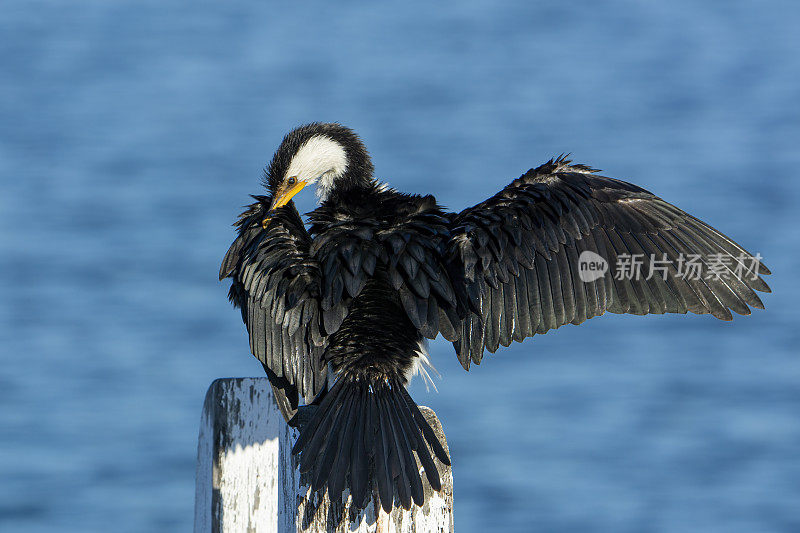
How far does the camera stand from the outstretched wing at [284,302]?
3.06 m

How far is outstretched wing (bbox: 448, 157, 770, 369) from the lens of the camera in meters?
3.18

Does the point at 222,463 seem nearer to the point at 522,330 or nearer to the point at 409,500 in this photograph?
the point at 409,500

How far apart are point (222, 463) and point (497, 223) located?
119 cm

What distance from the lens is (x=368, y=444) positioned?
268 cm

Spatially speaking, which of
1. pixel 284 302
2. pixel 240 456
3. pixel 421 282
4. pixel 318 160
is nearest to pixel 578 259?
pixel 421 282

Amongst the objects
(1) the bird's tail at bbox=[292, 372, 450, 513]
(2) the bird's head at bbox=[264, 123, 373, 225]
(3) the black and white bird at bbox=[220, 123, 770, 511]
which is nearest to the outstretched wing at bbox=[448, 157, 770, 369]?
(3) the black and white bird at bbox=[220, 123, 770, 511]

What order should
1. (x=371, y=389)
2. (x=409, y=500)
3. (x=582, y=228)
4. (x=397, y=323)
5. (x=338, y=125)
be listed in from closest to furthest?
(x=409, y=500)
(x=371, y=389)
(x=397, y=323)
(x=582, y=228)
(x=338, y=125)

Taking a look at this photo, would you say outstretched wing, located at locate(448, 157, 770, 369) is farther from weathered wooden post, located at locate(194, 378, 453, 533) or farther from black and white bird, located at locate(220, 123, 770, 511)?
weathered wooden post, located at locate(194, 378, 453, 533)

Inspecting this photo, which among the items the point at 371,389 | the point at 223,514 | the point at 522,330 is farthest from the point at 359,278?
the point at 223,514

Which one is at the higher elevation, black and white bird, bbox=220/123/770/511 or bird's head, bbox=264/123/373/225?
bird's head, bbox=264/123/373/225

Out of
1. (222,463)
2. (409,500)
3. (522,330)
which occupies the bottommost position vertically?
(409,500)

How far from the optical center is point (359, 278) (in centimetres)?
301

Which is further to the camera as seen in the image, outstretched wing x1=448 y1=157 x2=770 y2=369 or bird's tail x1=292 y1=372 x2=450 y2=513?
outstretched wing x1=448 y1=157 x2=770 y2=369

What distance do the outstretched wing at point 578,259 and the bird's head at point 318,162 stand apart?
2.53ft
